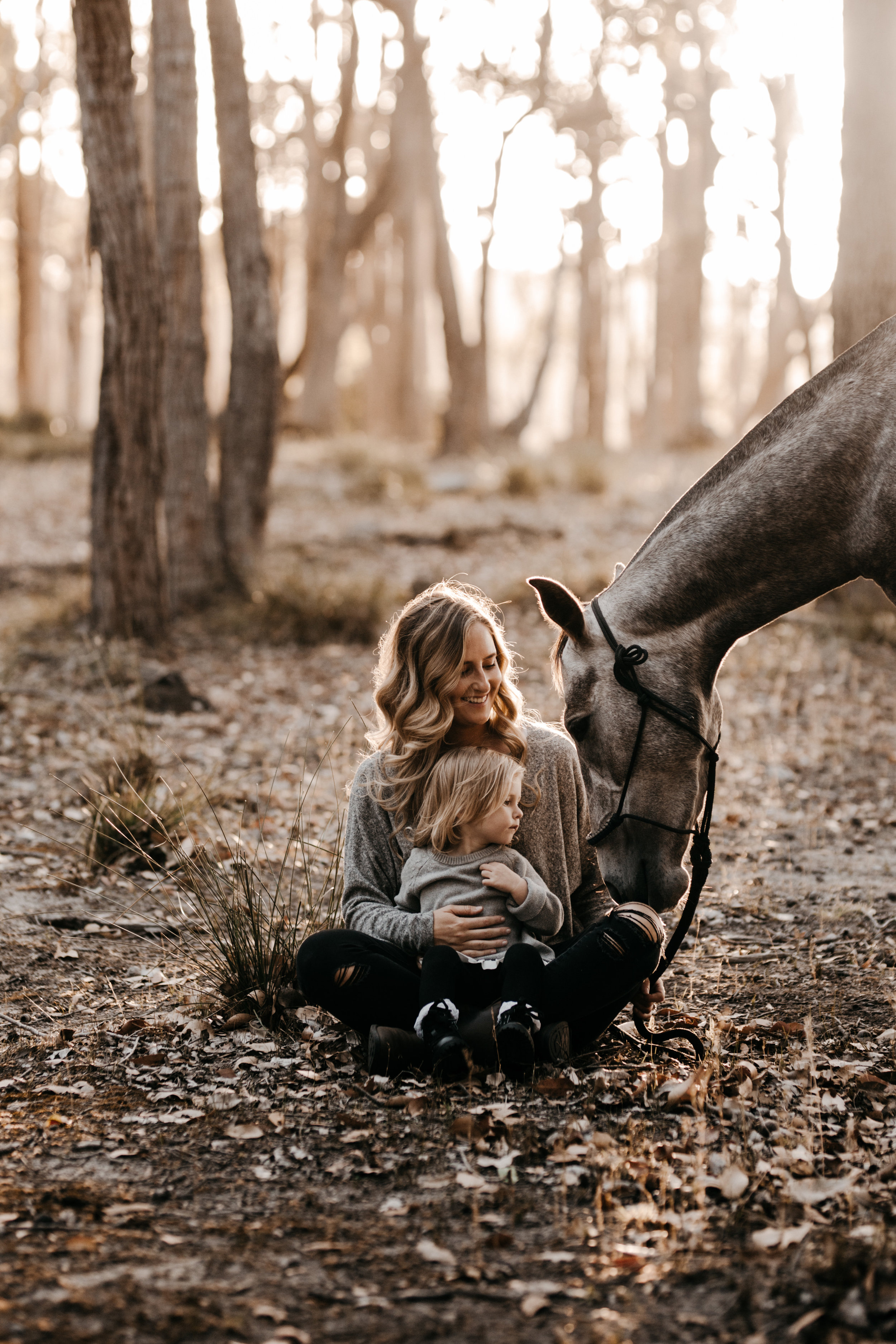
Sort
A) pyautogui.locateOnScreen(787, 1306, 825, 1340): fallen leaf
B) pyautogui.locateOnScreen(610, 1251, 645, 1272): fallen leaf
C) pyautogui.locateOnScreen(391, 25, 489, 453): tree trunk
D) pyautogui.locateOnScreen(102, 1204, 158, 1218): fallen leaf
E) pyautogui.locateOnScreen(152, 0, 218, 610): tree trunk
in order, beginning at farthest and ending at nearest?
pyautogui.locateOnScreen(391, 25, 489, 453): tree trunk < pyautogui.locateOnScreen(152, 0, 218, 610): tree trunk < pyautogui.locateOnScreen(102, 1204, 158, 1218): fallen leaf < pyautogui.locateOnScreen(610, 1251, 645, 1272): fallen leaf < pyautogui.locateOnScreen(787, 1306, 825, 1340): fallen leaf

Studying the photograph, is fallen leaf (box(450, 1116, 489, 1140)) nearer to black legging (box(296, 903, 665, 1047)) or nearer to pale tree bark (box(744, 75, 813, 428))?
black legging (box(296, 903, 665, 1047))

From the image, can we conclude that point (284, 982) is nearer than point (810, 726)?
Yes

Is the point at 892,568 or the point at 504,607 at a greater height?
the point at 892,568

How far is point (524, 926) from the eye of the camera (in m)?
3.08

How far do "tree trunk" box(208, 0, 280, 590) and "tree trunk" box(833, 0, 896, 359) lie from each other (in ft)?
14.1

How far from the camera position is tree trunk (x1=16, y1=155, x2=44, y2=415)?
21000mm

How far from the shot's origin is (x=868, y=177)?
836 cm

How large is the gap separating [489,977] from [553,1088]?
1.00 ft

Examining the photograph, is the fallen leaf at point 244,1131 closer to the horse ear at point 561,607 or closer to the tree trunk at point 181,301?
the horse ear at point 561,607

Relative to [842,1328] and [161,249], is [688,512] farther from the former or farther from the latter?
[161,249]

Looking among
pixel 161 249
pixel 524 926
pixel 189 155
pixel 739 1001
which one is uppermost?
pixel 189 155

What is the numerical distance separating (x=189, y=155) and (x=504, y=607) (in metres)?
4.04

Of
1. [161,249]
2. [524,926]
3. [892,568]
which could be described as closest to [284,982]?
[524,926]

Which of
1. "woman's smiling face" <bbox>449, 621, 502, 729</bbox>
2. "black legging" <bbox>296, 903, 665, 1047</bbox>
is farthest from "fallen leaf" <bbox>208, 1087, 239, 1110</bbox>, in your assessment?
"woman's smiling face" <bbox>449, 621, 502, 729</bbox>
